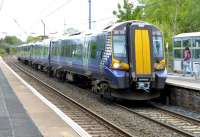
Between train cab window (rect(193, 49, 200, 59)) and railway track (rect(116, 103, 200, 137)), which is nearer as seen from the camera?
railway track (rect(116, 103, 200, 137))

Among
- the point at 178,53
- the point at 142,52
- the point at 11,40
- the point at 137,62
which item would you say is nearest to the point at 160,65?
the point at 142,52

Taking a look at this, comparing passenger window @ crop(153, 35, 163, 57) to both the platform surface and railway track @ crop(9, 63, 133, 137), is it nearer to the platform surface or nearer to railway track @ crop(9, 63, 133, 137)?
railway track @ crop(9, 63, 133, 137)

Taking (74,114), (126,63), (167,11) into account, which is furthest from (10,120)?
(167,11)

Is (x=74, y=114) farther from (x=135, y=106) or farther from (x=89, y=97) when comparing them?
(x=89, y=97)

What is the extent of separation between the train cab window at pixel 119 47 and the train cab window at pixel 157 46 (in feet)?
3.77

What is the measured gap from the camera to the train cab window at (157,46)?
726 inches

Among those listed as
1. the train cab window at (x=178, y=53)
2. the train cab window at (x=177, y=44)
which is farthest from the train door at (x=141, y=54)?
the train cab window at (x=177, y=44)

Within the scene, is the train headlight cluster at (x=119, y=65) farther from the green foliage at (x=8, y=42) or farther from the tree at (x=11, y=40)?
the tree at (x=11, y=40)

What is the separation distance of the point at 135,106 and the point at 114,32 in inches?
113

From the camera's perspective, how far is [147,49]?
18219 millimetres

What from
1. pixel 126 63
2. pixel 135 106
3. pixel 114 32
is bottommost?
pixel 135 106

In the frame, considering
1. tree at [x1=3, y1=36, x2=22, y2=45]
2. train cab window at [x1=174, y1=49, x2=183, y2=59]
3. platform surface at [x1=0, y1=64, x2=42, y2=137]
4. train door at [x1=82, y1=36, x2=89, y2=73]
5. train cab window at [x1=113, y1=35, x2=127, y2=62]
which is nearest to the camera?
platform surface at [x1=0, y1=64, x2=42, y2=137]

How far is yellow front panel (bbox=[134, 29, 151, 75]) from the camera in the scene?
17.9m

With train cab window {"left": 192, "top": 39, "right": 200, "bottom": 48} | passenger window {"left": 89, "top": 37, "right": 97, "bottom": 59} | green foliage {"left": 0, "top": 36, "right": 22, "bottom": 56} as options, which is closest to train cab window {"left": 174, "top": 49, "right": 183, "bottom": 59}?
train cab window {"left": 192, "top": 39, "right": 200, "bottom": 48}
